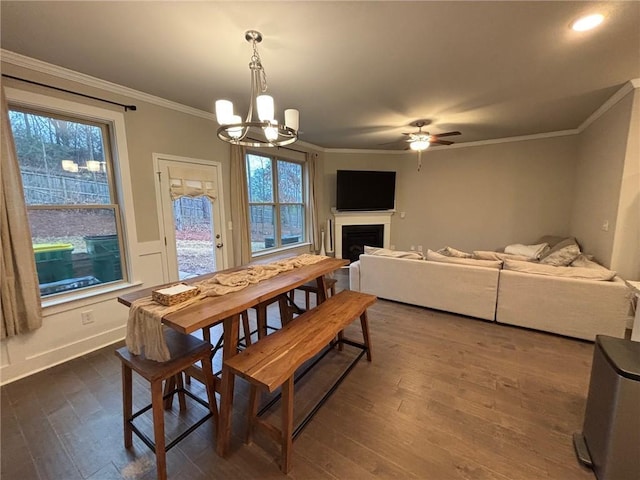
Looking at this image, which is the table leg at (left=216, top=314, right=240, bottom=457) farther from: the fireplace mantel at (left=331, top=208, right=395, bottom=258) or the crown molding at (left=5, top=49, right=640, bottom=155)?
the fireplace mantel at (left=331, top=208, right=395, bottom=258)

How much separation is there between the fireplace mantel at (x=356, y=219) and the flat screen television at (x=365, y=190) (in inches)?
6.3

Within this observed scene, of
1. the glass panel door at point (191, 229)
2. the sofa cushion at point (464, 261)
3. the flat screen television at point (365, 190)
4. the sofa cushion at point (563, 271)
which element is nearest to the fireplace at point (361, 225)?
the flat screen television at point (365, 190)

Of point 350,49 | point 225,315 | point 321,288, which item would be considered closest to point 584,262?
point 321,288

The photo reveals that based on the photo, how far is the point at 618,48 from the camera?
2.13 meters

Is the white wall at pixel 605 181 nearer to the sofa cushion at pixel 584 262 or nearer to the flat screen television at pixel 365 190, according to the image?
the sofa cushion at pixel 584 262

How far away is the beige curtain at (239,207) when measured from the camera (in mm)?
3895

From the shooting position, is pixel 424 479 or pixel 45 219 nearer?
pixel 424 479

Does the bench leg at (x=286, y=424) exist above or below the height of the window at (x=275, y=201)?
below

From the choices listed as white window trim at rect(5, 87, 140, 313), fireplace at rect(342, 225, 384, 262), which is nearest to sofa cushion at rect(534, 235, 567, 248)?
fireplace at rect(342, 225, 384, 262)

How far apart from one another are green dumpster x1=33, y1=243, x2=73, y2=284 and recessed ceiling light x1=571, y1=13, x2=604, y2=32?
14.8ft

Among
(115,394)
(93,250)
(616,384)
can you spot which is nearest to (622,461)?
(616,384)

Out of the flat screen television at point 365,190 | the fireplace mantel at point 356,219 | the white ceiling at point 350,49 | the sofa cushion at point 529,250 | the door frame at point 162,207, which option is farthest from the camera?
the fireplace mantel at point 356,219

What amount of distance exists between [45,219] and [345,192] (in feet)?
15.4

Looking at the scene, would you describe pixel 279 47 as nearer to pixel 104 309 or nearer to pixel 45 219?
pixel 45 219
